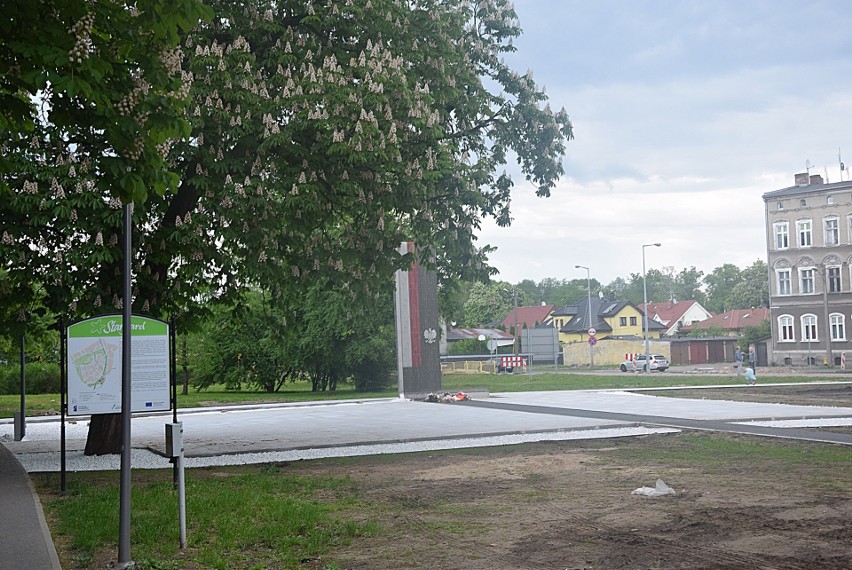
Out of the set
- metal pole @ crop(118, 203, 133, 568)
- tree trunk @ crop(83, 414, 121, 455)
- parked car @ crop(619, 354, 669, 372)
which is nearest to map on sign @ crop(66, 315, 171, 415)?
metal pole @ crop(118, 203, 133, 568)

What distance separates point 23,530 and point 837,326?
2883 inches

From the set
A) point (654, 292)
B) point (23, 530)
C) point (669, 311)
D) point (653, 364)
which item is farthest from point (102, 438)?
point (654, 292)

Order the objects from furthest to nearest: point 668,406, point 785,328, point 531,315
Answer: point 531,315
point 785,328
point 668,406

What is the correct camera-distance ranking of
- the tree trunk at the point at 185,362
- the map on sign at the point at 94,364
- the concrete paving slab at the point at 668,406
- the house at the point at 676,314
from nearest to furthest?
the map on sign at the point at 94,364 → the concrete paving slab at the point at 668,406 → the tree trunk at the point at 185,362 → the house at the point at 676,314

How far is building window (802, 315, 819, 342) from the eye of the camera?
75312 mm

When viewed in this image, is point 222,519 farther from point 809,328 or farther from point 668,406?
point 809,328

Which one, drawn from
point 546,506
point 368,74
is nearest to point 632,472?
point 546,506

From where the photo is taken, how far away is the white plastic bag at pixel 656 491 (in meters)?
11.8

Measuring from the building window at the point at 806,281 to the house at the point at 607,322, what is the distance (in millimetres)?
37297

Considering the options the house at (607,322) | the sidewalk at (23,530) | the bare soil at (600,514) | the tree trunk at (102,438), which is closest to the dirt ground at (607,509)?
the bare soil at (600,514)

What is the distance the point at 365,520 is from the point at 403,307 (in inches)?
1137

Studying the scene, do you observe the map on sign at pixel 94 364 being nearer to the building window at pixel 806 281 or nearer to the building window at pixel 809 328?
the building window at pixel 809 328

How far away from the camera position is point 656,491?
38.9ft

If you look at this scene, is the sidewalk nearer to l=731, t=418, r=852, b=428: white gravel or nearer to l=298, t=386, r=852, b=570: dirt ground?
l=298, t=386, r=852, b=570: dirt ground
